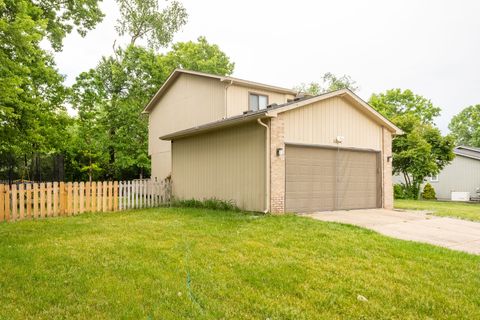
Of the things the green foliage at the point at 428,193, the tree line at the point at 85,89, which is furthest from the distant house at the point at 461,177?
the tree line at the point at 85,89

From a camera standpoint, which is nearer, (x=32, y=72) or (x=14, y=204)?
(x=14, y=204)

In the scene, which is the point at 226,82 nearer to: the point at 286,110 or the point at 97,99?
the point at 286,110

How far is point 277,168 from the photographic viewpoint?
10.1 meters

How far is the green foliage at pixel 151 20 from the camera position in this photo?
1091 inches

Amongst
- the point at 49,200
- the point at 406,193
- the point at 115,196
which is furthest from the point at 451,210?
the point at 49,200

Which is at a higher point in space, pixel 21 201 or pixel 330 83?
pixel 330 83

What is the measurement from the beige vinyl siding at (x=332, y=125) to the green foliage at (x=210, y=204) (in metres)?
2.93

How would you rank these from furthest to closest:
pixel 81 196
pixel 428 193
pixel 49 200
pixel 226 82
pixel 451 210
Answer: pixel 428 193 < pixel 226 82 < pixel 451 210 < pixel 81 196 < pixel 49 200

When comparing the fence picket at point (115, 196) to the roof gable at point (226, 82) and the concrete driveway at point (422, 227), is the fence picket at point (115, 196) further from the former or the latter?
the concrete driveway at point (422, 227)

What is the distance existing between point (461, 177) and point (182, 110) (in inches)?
844

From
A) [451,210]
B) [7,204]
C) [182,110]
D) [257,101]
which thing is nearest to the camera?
[7,204]

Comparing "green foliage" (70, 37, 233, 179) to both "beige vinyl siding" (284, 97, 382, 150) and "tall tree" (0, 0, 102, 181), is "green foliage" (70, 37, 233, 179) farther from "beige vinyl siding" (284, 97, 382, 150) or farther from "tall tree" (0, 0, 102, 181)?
"beige vinyl siding" (284, 97, 382, 150)

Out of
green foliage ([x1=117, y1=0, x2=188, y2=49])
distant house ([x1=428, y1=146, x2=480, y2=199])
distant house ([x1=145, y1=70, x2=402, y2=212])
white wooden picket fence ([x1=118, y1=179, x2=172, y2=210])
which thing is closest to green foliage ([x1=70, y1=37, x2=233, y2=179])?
green foliage ([x1=117, y1=0, x2=188, y2=49])

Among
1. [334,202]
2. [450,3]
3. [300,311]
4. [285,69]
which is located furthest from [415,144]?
[285,69]
